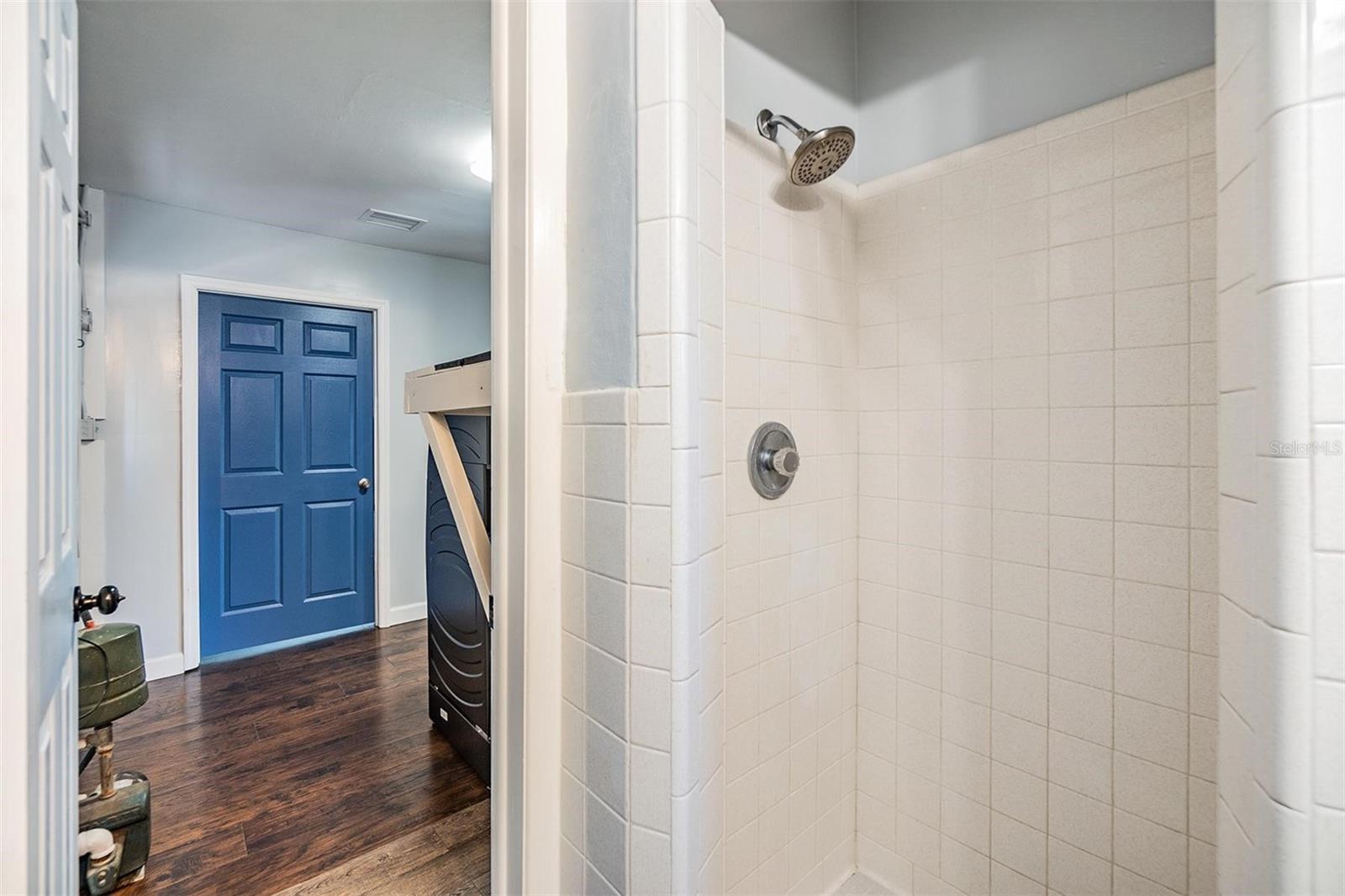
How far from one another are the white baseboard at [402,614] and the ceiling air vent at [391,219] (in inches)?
88.0

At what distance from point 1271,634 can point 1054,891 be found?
1.13 meters

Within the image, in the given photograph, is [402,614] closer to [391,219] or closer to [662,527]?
[391,219]

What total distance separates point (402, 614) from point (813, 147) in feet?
11.8

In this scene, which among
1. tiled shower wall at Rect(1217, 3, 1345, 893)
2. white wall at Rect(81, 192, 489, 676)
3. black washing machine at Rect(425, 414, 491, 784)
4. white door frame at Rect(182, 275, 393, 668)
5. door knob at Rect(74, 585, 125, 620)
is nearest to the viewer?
tiled shower wall at Rect(1217, 3, 1345, 893)

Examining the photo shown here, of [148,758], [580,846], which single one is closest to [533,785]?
[580,846]

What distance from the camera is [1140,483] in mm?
1195

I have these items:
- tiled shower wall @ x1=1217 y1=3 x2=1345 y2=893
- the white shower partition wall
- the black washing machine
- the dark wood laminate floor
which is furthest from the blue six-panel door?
tiled shower wall @ x1=1217 y1=3 x2=1345 y2=893

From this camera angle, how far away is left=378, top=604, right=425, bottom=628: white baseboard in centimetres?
368

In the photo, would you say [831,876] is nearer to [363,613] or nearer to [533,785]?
[533,785]

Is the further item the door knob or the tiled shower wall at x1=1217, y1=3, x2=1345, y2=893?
the door knob

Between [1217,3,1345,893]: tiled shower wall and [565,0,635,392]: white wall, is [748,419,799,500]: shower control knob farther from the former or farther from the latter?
[1217,3,1345,893]: tiled shower wall

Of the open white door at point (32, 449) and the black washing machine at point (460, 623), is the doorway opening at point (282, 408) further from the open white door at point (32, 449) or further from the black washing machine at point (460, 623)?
the open white door at point (32, 449)

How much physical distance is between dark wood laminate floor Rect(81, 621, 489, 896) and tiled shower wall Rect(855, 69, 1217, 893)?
1308mm

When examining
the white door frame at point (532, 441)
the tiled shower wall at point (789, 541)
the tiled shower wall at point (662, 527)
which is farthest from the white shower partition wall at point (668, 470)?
the tiled shower wall at point (789, 541)
